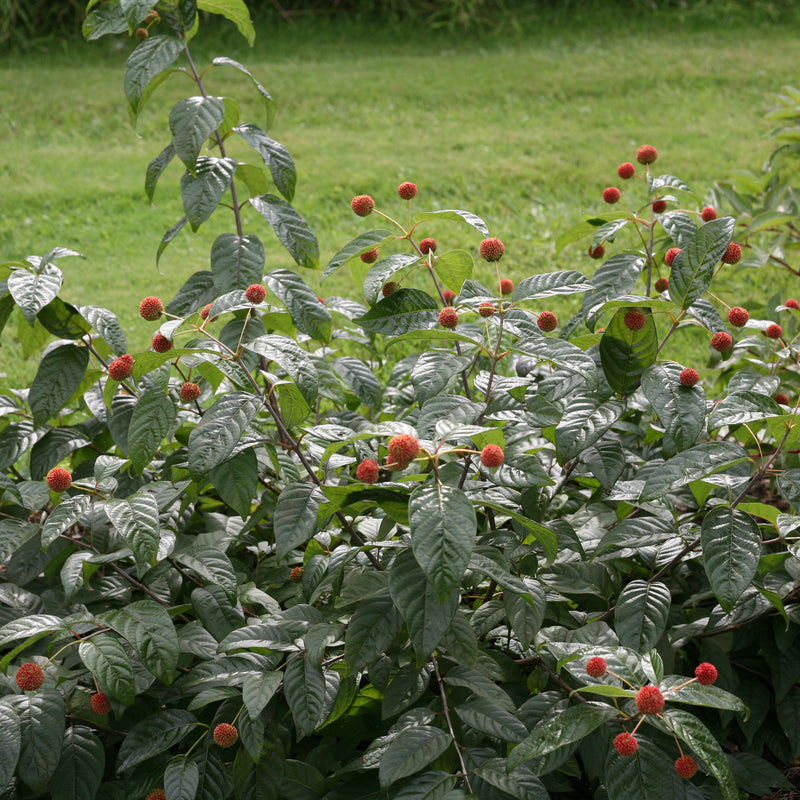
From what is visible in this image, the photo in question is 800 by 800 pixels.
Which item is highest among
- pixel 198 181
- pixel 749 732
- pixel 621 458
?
pixel 198 181

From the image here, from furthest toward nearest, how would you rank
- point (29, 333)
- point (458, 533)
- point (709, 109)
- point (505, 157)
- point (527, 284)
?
point (709, 109) < point (505, 157) < point (29, 333) < point (527, 284) < point (458, 533)

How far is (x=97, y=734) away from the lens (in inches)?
65.7

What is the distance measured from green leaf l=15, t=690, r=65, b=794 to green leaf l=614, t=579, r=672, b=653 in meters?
0.94

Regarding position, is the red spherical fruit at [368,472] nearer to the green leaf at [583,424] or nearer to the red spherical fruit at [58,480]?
the green leaf at [583,424]

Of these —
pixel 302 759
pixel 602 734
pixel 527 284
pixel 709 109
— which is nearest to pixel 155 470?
pixel 302 759

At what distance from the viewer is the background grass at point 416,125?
527cm

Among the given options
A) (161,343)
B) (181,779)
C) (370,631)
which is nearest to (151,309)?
(161,343)

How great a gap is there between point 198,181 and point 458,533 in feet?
3.24

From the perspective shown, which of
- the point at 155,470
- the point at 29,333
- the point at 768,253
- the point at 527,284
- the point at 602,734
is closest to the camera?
the point at 602,734

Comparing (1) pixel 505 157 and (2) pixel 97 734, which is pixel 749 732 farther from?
(1) pixel 505 157

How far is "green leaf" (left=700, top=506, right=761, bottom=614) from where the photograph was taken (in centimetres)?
146

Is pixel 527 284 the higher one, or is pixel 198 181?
pixel 198 181

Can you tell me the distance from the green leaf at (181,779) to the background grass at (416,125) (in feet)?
9.60

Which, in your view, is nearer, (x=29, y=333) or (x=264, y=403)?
(x=264, y=403)
